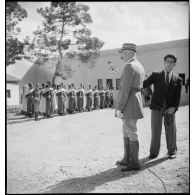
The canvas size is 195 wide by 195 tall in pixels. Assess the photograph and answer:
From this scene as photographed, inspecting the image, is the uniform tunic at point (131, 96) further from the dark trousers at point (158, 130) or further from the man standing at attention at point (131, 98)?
the dark trousers at point (158, 130)

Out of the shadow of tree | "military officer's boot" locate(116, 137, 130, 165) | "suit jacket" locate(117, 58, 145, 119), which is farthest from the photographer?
"military officer's boot" locate(116, 137, 130, 165)

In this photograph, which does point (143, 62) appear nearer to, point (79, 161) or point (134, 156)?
point (134, 156)

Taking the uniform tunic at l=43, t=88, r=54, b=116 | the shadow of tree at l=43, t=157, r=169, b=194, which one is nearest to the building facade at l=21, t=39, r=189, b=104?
the uniform tunic at l=43, t=88, r=54, b=116

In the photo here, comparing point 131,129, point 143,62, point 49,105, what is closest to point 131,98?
point 131,129

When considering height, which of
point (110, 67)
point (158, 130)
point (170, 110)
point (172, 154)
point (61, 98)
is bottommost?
point (172, 154)

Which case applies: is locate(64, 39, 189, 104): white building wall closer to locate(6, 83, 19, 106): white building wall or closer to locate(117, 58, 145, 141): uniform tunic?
locate(117, 58, 145, 141): uniform tunic

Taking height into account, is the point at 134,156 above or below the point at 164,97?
below
